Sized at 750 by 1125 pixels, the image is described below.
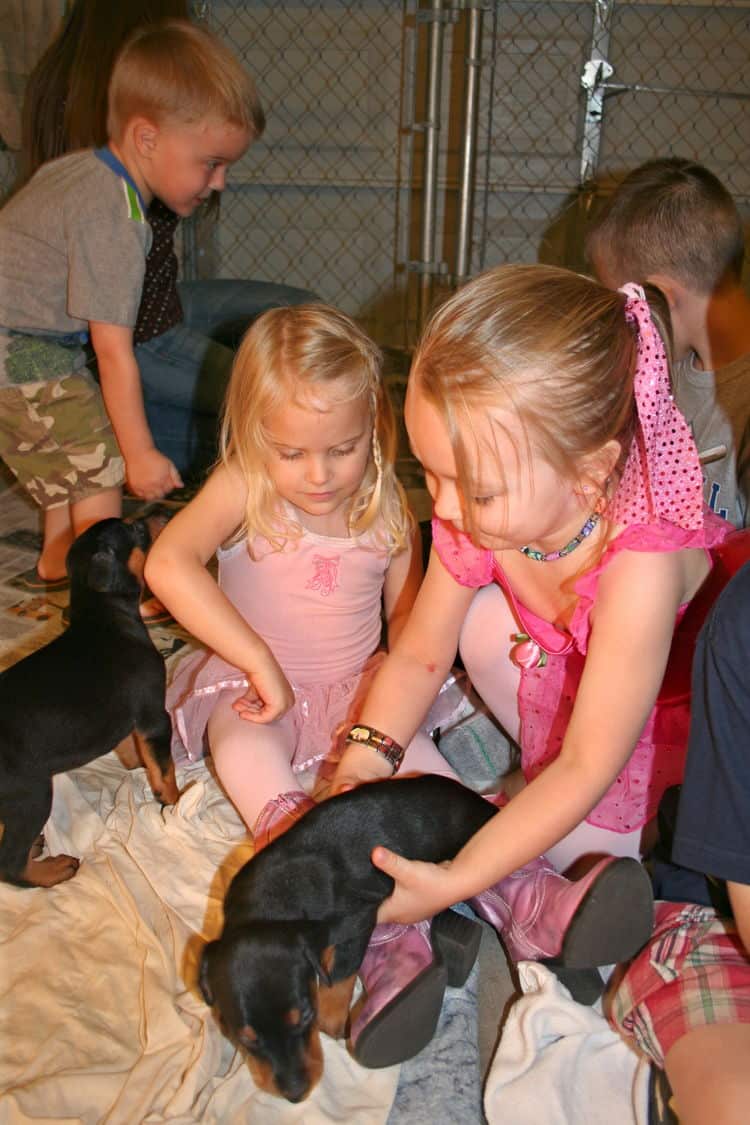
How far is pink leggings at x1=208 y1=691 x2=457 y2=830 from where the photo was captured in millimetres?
1509

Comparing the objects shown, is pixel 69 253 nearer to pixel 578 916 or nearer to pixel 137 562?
pixel 137 562

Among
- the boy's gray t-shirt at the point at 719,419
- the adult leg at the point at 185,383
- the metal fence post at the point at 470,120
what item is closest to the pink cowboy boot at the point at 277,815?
the boy's gray t-shirt at the point at 719,419

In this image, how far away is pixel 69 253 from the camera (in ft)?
7.13

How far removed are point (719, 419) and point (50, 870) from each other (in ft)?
4.66

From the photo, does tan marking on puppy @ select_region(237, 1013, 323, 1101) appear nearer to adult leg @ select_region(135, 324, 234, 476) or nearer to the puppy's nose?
the puppy's nose

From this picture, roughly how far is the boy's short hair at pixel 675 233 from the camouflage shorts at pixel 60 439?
1.19 m

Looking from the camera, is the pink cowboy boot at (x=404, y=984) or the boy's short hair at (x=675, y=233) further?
the boy's short hair at (x=675, y=233)

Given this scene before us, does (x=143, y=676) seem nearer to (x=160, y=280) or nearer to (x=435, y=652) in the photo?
(x=435, y=652)

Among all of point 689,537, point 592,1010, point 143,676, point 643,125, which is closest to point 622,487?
point 689,537

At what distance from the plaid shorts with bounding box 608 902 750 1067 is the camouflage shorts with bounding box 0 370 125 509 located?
1.66 meters

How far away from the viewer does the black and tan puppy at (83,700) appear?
4.70 feet

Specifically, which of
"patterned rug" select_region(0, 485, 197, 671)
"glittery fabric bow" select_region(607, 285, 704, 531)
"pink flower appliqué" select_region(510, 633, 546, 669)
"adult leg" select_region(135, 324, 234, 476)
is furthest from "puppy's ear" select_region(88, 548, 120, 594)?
"adult leg" select_region(135, 324, 234, 476)

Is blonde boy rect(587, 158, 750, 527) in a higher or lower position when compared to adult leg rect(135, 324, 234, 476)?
higher

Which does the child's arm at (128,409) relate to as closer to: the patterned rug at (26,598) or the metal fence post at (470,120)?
the patterned rug at (26,598)
